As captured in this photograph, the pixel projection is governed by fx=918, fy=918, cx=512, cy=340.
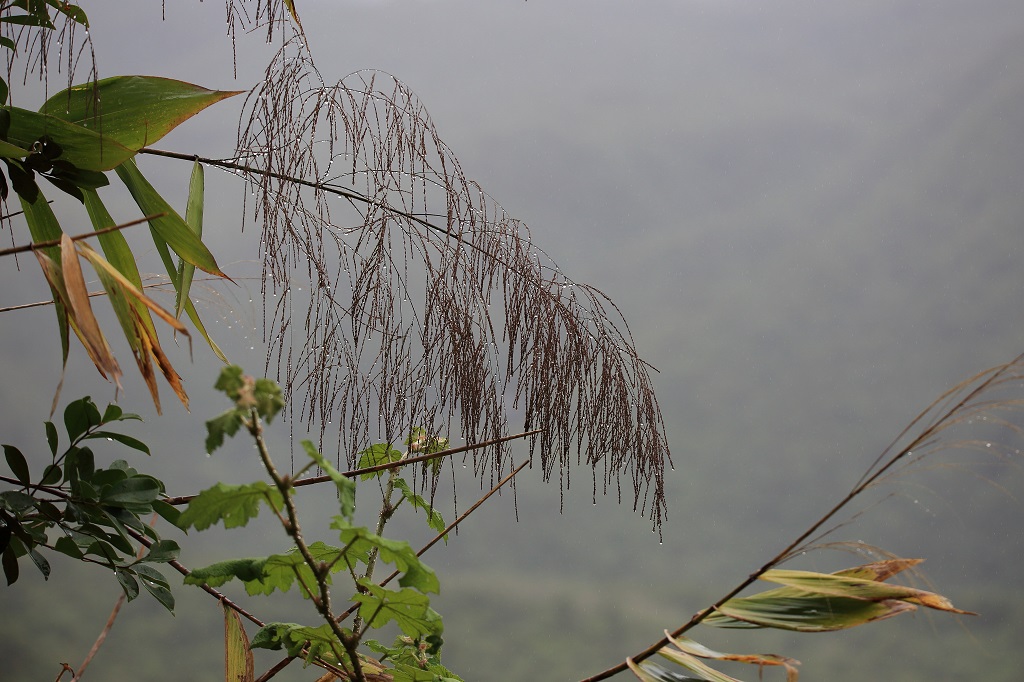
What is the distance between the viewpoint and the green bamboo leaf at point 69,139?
620 mm

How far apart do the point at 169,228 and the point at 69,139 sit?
89mm

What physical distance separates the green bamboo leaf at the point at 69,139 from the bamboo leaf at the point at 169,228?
50 mm

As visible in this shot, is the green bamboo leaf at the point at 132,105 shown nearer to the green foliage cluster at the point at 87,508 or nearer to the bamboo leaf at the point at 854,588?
the green foliage cluster at the point at 87,508

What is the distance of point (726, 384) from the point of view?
7.62 ft

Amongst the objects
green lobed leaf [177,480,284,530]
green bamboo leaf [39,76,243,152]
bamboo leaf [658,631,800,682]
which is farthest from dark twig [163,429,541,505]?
green bamboo leaf [39,76,243,152]

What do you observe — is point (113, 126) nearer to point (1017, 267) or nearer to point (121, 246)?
point (121, 246)

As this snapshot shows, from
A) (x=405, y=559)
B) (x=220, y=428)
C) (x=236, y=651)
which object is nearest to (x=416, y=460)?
(x=405, y=559)

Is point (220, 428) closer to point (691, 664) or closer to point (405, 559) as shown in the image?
point (405, 559)

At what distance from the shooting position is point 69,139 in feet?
2.07

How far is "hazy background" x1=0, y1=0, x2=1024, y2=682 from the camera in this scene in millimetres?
2182

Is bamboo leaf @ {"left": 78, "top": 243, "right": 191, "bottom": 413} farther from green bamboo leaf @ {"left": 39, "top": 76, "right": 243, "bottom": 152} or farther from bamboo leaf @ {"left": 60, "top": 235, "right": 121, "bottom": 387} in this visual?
green bamboo leaf @ {"left": 39, "top": 76, "right": 243, "bottom": 152}

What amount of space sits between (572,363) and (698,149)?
1900 millimetres

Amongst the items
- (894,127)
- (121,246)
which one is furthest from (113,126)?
(894,127)

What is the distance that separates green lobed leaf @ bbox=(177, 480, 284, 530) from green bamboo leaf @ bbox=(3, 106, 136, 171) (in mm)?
286
